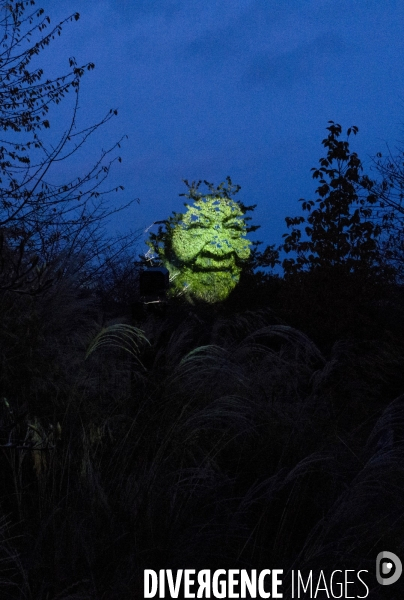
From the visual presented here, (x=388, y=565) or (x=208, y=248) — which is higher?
(x=208, y=248)

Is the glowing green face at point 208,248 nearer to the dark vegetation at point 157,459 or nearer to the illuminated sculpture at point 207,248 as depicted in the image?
the illuminated sculpture at point 207,248

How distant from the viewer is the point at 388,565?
12.3 feet

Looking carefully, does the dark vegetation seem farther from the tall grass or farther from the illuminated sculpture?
the illuminated sculpture

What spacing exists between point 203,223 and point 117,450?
27995mm

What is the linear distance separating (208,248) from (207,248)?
0.05m

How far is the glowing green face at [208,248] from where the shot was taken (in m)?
31.2

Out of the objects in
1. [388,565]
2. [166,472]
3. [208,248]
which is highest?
[208,248]

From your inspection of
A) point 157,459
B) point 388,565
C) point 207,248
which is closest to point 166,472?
point 157,459

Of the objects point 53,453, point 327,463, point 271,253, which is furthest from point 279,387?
point 271,253

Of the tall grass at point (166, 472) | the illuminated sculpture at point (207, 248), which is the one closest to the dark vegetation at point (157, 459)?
the tall grass at point (166, 472)

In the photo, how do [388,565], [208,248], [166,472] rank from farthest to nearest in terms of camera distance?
[208,248], [166,472], [388,565]

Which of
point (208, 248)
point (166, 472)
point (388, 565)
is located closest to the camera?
point (388, 565)

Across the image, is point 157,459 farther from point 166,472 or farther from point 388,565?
point 388,565

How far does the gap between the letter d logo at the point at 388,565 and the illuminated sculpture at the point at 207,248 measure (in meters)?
26.4
